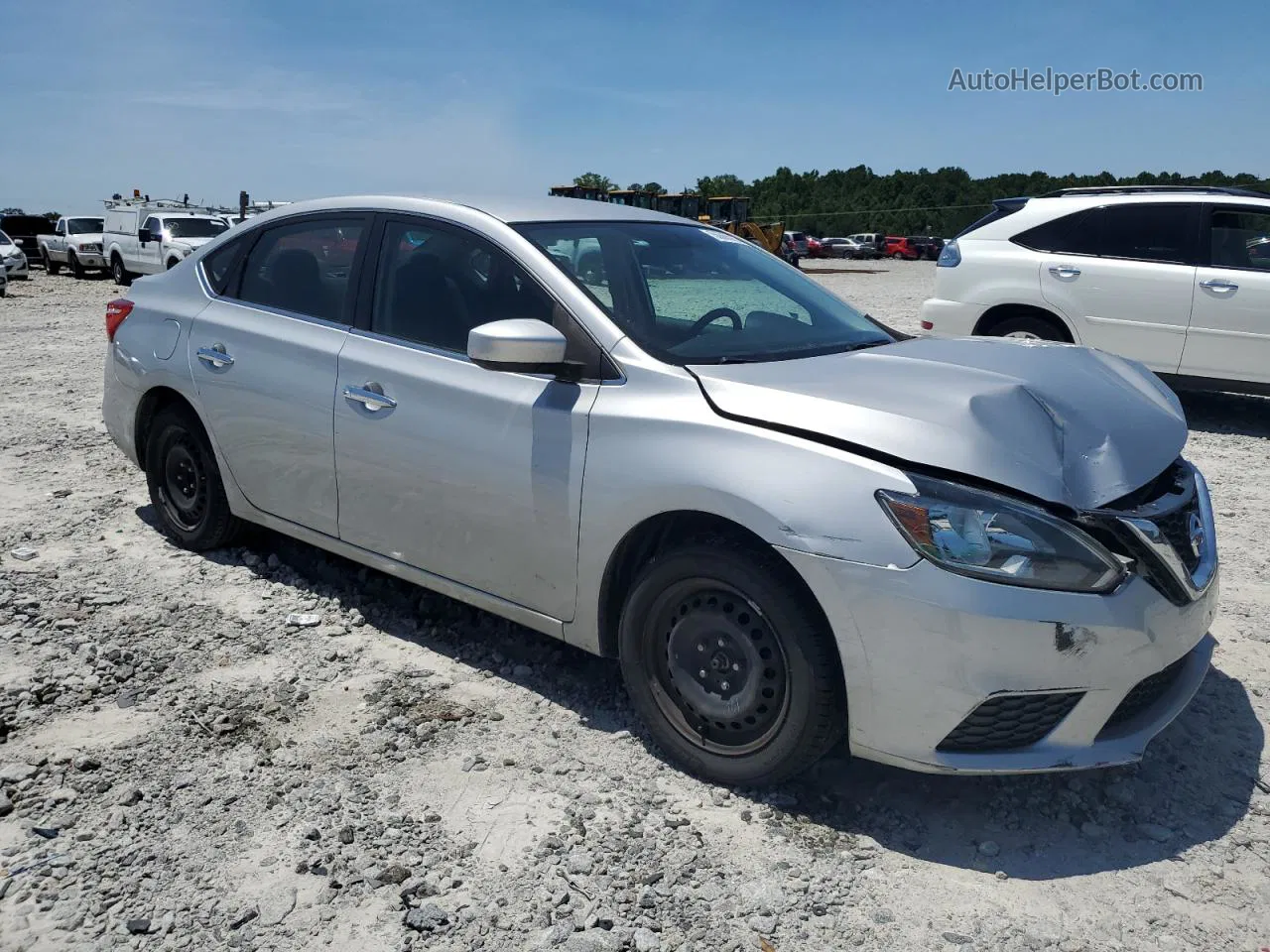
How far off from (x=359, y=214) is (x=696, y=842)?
2.72 meters

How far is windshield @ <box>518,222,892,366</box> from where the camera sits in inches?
141

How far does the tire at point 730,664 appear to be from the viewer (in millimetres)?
2947

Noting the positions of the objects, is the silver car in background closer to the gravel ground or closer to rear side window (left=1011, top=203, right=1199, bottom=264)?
the gravel ground

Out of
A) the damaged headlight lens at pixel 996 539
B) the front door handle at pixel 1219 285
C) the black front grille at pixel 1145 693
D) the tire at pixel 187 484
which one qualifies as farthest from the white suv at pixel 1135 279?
the damaged headlight lens at pixel 996 539

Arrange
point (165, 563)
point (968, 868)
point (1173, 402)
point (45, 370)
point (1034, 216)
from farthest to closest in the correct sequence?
point (45, 370) < point (1034, 216) < point (165, 563) < point (1173, 402) < point (968, 868)

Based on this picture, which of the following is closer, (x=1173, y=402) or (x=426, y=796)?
(x=426, y=796)

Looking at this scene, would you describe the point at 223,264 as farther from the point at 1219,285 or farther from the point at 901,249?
the point at 901,249

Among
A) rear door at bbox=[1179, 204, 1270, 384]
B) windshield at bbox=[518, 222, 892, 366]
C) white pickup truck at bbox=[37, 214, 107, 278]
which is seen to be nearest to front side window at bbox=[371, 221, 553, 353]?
windshield at bbox=[518, 222, 892, 366]

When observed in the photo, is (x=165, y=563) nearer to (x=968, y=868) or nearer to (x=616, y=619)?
(x=616, y=619)

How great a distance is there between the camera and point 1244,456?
7.50 m

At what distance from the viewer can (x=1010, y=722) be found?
284cm

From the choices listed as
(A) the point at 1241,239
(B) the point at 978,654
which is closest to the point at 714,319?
(B) the point at 978,654

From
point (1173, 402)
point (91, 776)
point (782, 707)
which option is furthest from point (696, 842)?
point (1173, 402)

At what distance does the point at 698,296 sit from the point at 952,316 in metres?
5.61
